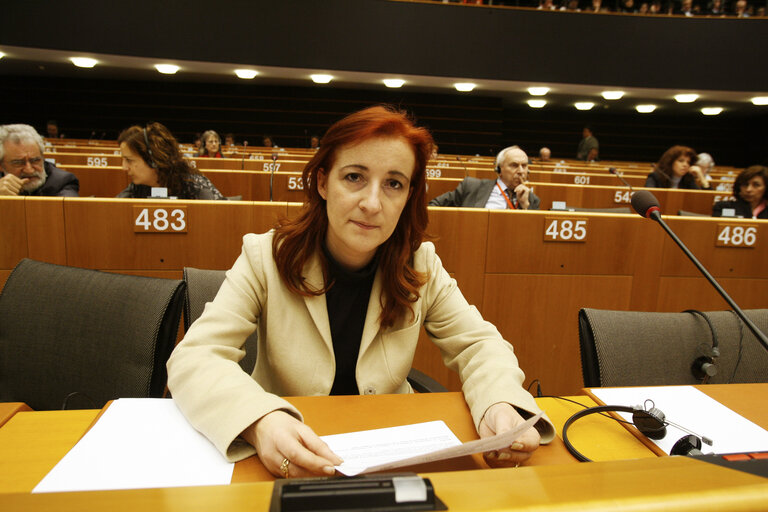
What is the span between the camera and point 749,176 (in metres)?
3.52

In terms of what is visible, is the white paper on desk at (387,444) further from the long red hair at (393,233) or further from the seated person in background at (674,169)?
the seated person in background at (674,169)

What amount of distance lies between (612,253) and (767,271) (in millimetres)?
784

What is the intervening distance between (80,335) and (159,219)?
81cm

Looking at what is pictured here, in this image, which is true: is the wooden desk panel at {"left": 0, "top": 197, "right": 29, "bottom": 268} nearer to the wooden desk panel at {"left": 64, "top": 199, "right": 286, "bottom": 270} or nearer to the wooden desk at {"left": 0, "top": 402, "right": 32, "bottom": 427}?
the wooden desk panel at {"left": 64, "top": 199, "right": 286, "bottom": 270}

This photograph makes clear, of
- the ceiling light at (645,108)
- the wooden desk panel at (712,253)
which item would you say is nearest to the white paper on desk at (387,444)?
the wooden desk panel at (712,253)

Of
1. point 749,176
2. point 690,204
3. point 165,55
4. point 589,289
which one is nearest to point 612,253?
point 589,289

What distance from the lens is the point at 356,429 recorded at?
83cm

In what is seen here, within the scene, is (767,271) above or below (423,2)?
below

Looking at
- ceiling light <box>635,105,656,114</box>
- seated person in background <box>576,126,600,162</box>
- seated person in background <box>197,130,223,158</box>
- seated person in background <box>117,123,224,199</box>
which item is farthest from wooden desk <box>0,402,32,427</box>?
ceiling light <box>635,105,656,114</box>

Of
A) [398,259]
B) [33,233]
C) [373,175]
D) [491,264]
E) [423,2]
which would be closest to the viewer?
[373,175]

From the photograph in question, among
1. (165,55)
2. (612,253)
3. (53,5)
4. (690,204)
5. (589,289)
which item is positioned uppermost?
(53,5)

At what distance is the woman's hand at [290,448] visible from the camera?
2.22 feet

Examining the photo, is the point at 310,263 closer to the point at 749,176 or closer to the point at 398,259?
the point at 398,259

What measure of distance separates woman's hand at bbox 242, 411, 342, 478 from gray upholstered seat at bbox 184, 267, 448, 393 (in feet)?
2.04
